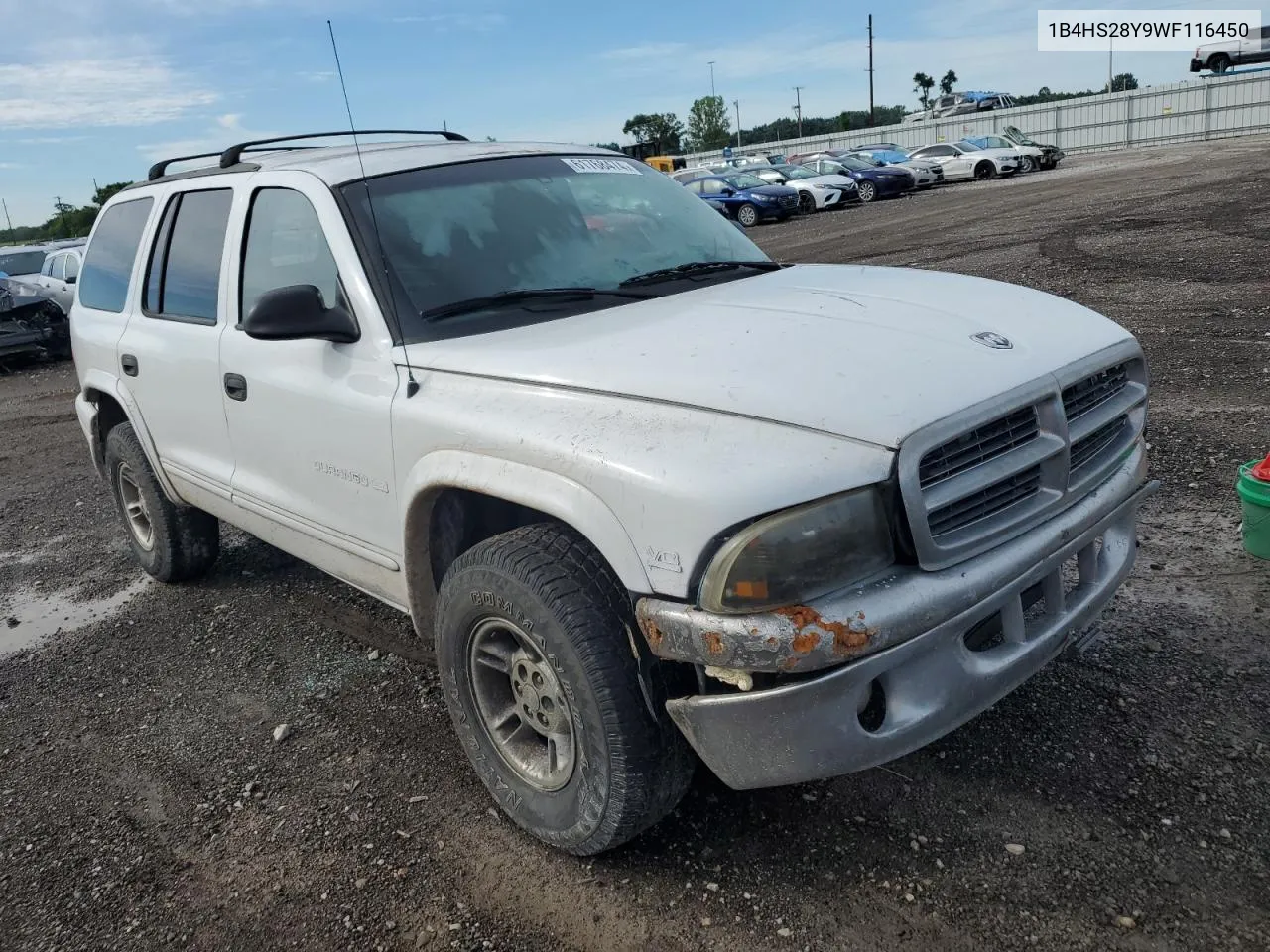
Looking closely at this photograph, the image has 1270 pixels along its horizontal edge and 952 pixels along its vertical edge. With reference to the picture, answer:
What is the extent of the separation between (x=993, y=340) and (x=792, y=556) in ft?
3.12

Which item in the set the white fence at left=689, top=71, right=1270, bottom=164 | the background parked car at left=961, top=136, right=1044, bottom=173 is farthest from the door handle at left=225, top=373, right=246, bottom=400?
the white fence at left=689, top=71, right=1270, bottom=164

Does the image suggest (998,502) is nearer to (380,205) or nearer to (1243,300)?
(380,205)

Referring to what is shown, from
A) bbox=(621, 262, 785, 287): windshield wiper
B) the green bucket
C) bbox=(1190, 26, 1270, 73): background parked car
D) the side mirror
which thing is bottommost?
the green bucket

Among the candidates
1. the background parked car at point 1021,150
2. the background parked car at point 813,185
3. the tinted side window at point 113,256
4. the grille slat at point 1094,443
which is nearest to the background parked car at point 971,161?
the background parked car at point 1021,150

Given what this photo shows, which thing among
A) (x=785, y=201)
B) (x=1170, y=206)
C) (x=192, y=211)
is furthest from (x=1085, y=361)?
(x=785, y=201)

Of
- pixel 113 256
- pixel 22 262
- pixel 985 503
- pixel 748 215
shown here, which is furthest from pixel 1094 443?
pixel 748 215

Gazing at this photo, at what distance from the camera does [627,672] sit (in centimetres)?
242

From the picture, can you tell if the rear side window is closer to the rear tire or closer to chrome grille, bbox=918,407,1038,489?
the rear tire

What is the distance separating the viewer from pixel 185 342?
413cm

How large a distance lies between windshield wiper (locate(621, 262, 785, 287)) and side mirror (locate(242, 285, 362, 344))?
3.01 ft

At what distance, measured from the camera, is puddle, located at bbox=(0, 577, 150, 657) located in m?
4.86

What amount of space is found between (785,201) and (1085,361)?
922 inches

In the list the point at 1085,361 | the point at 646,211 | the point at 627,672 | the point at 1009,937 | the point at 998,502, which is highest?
the point at 646,211

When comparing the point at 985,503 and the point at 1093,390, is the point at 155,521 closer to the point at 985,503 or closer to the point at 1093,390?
the point at 985,503
